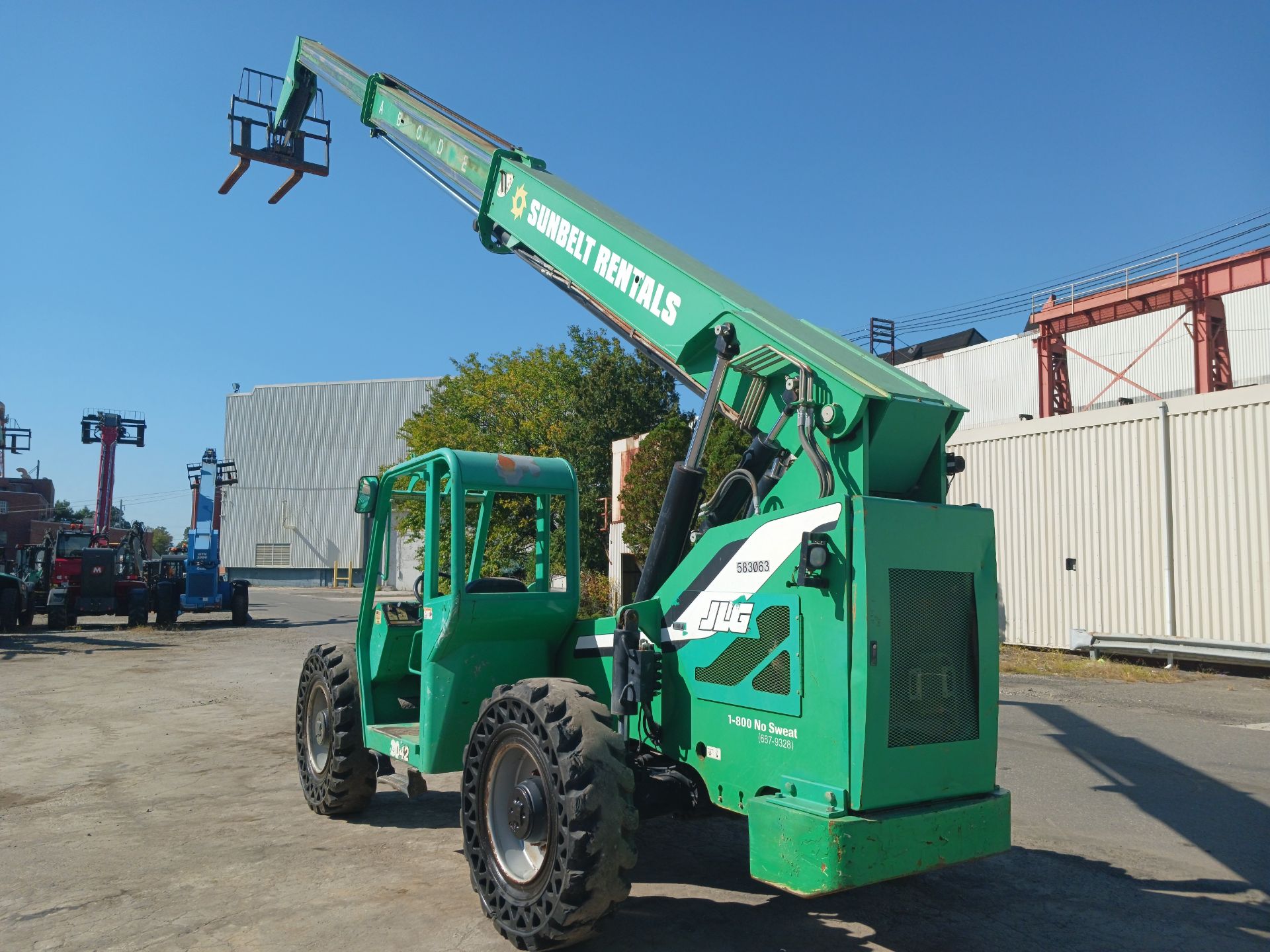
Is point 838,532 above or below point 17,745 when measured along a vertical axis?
above

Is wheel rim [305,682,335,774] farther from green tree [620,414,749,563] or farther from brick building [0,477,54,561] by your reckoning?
brick building [0,477,54,561]

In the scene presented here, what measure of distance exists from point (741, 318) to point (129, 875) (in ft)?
16.0

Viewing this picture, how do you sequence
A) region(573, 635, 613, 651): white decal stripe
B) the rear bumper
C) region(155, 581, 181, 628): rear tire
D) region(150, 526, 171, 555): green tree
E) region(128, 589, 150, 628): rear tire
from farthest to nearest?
region(150, 526, 171, 555): green tree < region(155, 581, 181, 628): rear tire < region(128, 589, 150, 628): rear tire < region(573, 635, 613, 651): white decal stripe < the rear bumper

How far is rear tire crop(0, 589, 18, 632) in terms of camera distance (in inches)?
940

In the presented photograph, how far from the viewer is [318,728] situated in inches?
290

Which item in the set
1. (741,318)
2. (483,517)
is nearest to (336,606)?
(483,517)

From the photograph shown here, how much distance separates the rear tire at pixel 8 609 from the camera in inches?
940

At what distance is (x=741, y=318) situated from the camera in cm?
507

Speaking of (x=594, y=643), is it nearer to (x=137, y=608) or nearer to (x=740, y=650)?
(x=740, y=650)

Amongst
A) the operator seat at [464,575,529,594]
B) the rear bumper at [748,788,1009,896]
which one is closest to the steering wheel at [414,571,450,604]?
the operator seat at [464,575,529,594]

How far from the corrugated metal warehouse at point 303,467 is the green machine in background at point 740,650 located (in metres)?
59.2

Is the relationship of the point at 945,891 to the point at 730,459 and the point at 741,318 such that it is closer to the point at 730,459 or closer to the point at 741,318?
the point at 741,318

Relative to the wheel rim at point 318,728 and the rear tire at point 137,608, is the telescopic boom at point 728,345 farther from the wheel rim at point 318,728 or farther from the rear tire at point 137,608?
the rear tire at point 137,608

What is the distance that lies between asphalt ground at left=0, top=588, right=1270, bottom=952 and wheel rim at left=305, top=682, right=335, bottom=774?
398 mm
